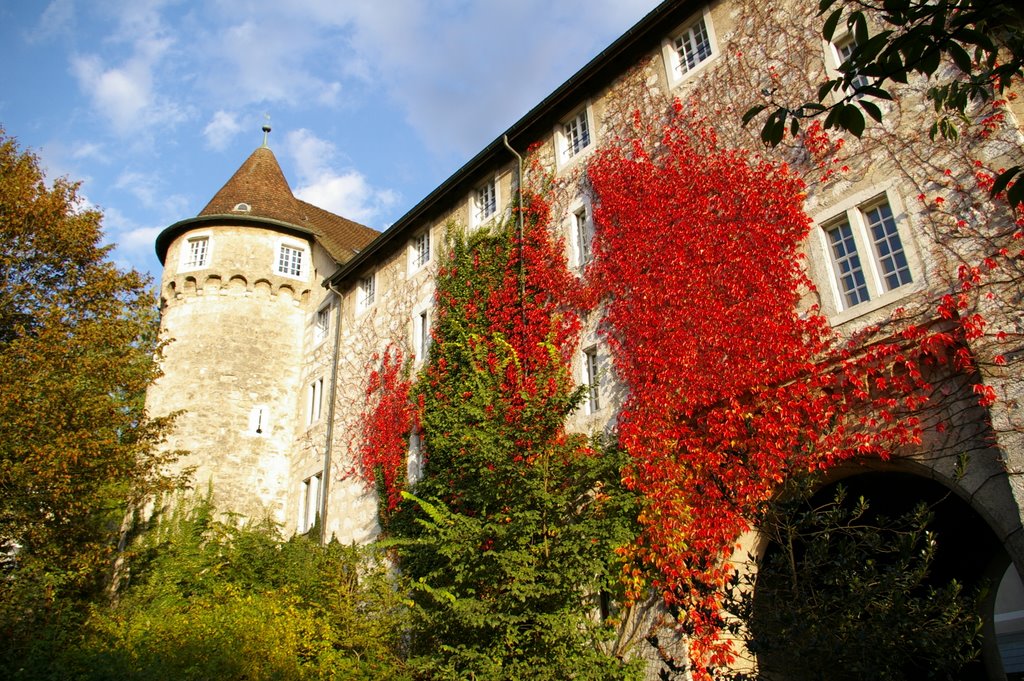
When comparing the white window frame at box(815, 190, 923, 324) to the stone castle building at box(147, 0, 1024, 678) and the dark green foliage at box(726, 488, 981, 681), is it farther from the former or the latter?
the dark green foliage at box(726, 488, 981, 681)

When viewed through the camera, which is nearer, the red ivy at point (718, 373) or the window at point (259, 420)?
the red ivy at point (718, 373)

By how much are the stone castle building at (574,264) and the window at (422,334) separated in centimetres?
6

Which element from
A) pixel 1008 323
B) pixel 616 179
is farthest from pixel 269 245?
pixel 1008 323

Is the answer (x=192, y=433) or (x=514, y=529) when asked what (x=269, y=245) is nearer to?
(x=192, y=433)

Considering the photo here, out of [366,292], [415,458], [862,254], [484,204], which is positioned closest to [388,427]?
[415,458]

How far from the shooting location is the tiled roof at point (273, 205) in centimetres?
2492

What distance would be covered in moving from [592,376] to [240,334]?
1295 cm

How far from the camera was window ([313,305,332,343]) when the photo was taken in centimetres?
2341

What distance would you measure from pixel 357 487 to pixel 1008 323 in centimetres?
1425

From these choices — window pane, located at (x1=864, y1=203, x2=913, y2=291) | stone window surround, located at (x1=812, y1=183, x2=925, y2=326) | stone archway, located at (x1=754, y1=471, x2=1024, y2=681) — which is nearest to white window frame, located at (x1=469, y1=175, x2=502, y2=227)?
stone window surround, located at (x1=812, y1=183, x2=925, y2=326)

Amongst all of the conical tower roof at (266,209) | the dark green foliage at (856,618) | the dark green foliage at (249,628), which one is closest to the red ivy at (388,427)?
the dark green foliage at (249,628)

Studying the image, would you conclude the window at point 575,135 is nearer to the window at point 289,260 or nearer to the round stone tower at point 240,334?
the round stone tower at point 240,334

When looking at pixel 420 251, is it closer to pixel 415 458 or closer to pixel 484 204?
pixel 484 204

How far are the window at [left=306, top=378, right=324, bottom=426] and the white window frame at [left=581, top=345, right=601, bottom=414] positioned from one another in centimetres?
1043
